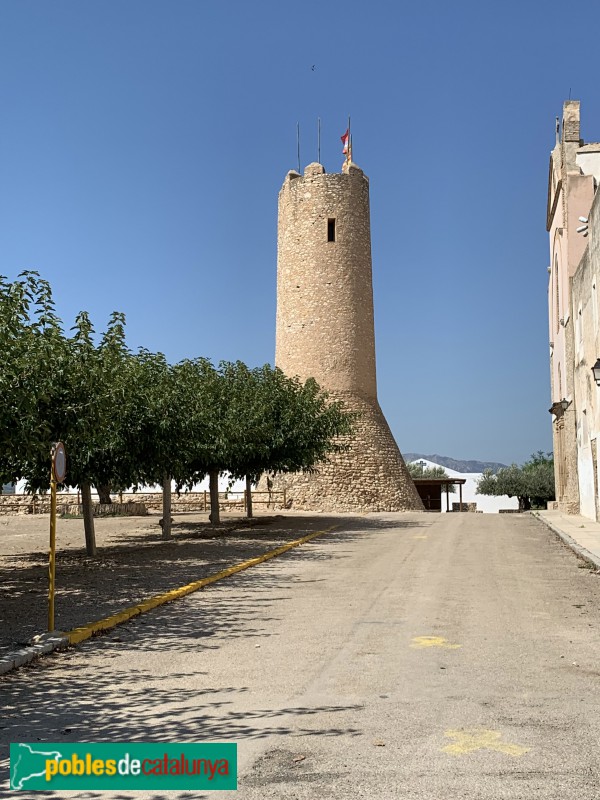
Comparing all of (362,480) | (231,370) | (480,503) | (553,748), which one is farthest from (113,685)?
(480,503)

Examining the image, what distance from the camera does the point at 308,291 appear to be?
40062 mm

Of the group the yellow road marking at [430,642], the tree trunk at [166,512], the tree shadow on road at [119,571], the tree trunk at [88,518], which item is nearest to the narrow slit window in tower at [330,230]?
the tree shadow on road at [119,571]

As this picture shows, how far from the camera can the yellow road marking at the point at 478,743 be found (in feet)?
15.0

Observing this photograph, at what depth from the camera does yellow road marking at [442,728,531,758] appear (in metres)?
4.59

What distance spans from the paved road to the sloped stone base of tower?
26496mm

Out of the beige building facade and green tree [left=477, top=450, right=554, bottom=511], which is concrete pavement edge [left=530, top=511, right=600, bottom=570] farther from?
green tree [left=477, top=450, right=554, bottom=511]

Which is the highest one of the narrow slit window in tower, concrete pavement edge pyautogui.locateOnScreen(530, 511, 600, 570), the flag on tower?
the flag on tower

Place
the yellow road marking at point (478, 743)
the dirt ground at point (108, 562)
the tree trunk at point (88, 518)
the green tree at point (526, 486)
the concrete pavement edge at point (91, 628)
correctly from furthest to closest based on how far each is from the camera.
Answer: the green tree at point (526, 486) < the tree trunk at point (88, 518) < the dirt ground at point (108, 562) < the concrete pavement edge at point (91, 628) < the yellow road marking at point (478, 743)

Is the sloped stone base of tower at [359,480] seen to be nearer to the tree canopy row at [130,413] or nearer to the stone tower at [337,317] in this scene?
the stone tower at [337,317]

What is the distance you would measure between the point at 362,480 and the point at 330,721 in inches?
1318

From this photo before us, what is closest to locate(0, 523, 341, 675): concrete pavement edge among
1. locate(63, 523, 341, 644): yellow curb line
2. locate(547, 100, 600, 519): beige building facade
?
locate(63, 523, 341, 644): yellow curb line

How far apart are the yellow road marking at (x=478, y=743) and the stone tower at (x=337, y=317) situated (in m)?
33.6

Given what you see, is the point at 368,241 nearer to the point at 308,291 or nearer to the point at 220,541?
the point at 308,291

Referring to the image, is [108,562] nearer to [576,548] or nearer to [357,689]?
[576,548]
